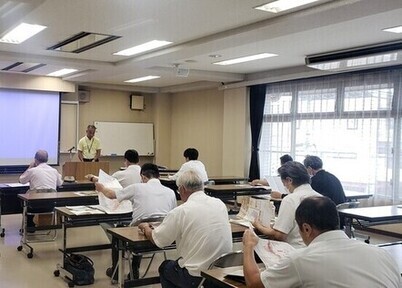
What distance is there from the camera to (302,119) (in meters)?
8.23

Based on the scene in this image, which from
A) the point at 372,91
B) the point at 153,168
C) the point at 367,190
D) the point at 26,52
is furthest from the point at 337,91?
the point at 26,52

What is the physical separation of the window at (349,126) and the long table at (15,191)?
382 cm

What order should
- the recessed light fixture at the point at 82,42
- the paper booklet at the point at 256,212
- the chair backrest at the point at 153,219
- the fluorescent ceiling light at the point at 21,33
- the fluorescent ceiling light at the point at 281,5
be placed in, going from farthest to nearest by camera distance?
the recessed light fixture at the point at 82,42 → the fluorescent ceiling light at the point at 21,33 → the fluorescent ceiling light at the point at 281,5 → the chair backrest at the point at 153,219 → the paper booklet at the point at 256,212

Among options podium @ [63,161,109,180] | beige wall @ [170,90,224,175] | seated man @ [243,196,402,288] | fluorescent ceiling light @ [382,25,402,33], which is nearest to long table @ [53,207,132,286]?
podium @ [63,161,109,180]

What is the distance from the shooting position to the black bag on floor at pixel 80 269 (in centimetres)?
453

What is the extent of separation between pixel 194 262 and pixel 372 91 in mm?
5215

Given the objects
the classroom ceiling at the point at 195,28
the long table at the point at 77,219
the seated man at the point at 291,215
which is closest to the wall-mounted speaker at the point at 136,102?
the classroom ceiling at the point at 195,28

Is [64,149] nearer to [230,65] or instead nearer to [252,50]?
[230,65]

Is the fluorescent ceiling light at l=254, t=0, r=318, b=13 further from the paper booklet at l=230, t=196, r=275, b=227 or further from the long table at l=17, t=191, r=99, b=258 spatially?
the long table at l=17, t=191, r=99, b=258

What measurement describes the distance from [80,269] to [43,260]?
41.4 inches

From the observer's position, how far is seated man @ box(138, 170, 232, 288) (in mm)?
2902

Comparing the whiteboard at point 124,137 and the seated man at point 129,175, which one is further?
the whiteboard at point 124,137

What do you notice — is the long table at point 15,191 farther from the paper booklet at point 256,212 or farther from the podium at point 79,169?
the paper booklet at point 256,212

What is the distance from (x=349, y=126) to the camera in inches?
291
